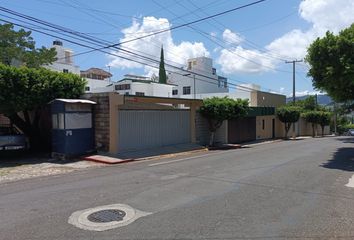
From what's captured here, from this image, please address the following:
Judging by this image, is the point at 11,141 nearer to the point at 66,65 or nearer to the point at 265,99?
the point at 265,99

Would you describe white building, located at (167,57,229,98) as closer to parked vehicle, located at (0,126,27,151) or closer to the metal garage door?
the metal garage door

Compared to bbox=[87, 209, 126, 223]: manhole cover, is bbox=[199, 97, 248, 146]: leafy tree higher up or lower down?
higher up

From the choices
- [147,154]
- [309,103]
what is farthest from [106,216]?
[309,103]

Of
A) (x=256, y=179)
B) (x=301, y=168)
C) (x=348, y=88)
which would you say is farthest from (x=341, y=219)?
(x=348, y=88)

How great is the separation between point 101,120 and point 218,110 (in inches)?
362

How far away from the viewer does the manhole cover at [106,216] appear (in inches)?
273

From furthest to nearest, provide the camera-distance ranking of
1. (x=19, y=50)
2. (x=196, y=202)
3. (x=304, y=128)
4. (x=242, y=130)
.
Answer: (x=304, y=128), (x=19, y=50), (x=242, y=130), (x=196, y=202)

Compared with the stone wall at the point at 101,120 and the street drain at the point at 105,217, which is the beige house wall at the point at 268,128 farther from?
the street drain at the point at 105,217

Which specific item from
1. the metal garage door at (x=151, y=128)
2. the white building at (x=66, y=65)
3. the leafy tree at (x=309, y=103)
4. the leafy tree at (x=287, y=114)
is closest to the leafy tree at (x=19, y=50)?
the white building at (x=66, y=65)

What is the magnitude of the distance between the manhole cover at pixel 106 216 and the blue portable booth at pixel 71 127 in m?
10.6

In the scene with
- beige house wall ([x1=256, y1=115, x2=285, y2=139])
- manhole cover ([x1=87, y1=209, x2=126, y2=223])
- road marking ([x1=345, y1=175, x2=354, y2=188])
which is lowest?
manhole cover ([x1=87, y1=209, x2=126, y2=223])

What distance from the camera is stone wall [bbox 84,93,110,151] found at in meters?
19.0

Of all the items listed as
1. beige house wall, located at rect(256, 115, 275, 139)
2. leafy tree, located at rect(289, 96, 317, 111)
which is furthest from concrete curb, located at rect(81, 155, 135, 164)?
leafy tree, located at rect(289, 96, 317, 111)

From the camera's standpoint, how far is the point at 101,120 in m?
19.1
